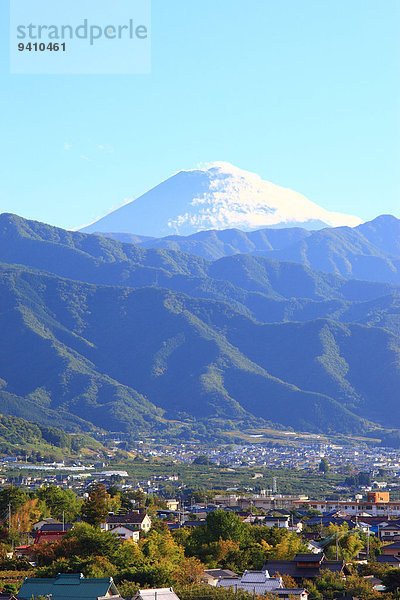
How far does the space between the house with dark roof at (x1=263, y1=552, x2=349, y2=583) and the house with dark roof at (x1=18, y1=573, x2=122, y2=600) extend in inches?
535

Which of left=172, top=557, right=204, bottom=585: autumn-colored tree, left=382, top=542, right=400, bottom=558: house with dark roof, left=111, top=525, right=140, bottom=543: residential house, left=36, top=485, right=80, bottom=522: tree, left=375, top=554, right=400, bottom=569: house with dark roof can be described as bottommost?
left=382, top=542, right=400, bottom=558: house with dark roof

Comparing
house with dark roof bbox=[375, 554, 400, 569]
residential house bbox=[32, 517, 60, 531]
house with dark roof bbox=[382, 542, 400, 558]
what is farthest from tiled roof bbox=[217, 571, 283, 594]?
residential house bbox=[32, 517, 60, 531]

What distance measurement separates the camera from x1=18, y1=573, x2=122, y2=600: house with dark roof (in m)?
47.2

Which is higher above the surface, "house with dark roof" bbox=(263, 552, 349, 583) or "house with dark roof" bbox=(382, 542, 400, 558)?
"house with dark roof" bbox=(263, 552, 349, 583)

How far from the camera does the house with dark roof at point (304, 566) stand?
195ft

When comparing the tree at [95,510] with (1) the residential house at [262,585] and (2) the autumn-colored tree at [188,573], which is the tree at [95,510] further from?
(1) the residential house at [262,585]

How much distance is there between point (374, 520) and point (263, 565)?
38.5m

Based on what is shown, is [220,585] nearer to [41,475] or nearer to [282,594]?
[282,594]

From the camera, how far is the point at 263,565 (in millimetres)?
63969

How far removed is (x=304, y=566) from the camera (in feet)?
199

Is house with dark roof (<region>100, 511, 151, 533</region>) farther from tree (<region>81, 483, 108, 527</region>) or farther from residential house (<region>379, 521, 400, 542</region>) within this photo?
residential house (<region>379, 521, 400, 542</region>)

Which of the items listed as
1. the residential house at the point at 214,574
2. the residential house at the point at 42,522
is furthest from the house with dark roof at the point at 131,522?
the residential house at the point at 214,574

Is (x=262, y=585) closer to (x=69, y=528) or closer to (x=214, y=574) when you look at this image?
(x=214, y=574)

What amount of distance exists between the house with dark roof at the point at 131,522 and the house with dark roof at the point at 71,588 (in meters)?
25.2
